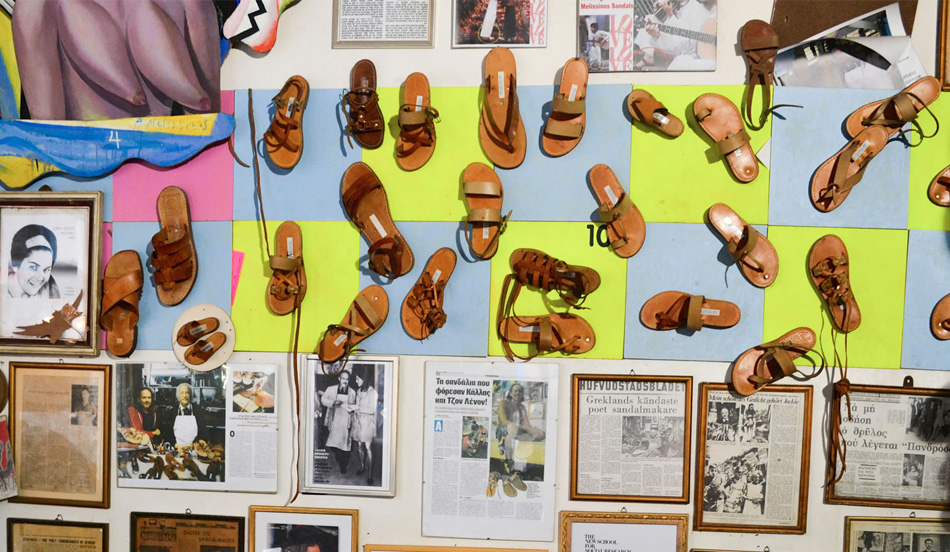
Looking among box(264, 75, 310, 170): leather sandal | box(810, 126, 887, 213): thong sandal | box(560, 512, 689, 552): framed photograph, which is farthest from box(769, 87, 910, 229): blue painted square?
box(264, 75, 310, 170): leather sandal

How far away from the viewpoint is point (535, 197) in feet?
7.07

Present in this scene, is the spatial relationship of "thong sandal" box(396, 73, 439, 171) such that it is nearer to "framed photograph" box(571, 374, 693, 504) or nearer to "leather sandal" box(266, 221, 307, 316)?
"leather sandal" box(266, 221, 307, 316)

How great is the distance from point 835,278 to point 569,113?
109cm

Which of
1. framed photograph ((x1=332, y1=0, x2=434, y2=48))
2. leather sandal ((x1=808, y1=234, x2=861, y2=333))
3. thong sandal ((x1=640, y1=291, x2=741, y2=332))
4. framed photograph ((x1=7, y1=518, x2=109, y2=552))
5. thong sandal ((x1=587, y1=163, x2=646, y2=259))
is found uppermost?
Answer: framed photograph ((x1=332, y1=0, x2=434, y2=48))

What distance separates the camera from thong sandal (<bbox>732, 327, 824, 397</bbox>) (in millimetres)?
2072

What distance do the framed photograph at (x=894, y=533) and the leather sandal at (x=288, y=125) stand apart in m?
2.45

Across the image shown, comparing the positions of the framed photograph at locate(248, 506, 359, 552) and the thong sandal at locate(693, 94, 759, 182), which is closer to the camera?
the thong sandal at locate(693, 94, 759, 182)

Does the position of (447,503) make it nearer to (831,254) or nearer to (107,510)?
(107,510)

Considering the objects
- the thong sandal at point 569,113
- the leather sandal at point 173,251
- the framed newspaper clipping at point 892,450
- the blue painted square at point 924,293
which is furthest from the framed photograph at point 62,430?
the blue painted square at point 924,293

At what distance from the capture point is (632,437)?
2162mm

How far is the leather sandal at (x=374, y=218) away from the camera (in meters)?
2.12

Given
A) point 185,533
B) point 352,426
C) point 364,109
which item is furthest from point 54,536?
point 364,109

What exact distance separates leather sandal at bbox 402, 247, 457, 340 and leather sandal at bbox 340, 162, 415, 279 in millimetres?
83

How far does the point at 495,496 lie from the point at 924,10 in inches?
91.8
